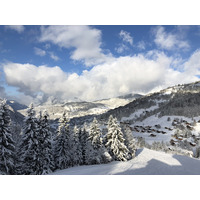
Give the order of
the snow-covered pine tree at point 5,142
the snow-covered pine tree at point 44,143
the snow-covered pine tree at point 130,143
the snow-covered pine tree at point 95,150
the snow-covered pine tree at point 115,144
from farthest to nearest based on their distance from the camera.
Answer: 1. the snow-covered pine tree at point 130,143
2. the snow-covered pine tree at point 115,144
3. the snow-covered pine tree at point 95,150
4. the snow-covered pine tree at point 44,143
5. the snow-covered pine tree at point 5,142

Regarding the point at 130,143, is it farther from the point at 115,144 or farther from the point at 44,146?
the point at 44,146

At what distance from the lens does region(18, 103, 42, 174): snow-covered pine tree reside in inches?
616

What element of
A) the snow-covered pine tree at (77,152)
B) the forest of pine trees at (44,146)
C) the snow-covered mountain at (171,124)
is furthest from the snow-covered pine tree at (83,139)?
the snow-covered mountain at (171,124)

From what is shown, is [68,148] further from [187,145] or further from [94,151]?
[187,145]

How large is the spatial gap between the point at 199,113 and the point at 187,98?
5426 centimetres

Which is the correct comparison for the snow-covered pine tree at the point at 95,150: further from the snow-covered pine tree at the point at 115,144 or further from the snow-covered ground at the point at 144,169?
the snow-covered ground at the point at 144,169

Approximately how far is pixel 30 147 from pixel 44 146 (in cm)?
236

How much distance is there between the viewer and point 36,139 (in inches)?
630

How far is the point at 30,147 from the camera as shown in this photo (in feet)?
51.7

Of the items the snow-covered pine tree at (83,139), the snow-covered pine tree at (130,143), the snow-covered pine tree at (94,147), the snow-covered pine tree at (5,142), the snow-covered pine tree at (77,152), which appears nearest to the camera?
the snow-covered pine tree at (5,142)

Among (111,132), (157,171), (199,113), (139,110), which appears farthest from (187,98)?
(157,171)

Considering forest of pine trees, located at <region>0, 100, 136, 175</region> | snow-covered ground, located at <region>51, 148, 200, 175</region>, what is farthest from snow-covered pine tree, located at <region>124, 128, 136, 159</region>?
snow-covered ground, located at <region>51, 148, 200, 175</region>

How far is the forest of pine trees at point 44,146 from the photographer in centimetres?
1346

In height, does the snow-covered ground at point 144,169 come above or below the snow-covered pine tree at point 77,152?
above
